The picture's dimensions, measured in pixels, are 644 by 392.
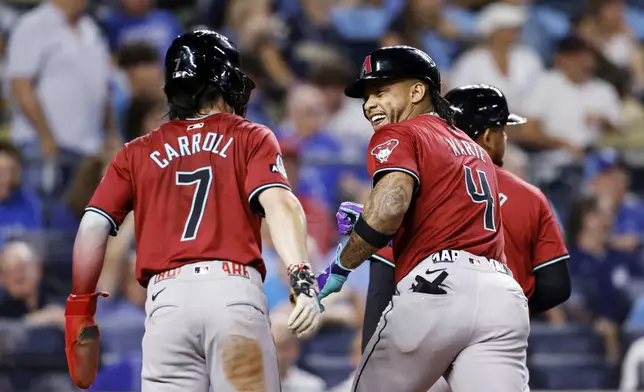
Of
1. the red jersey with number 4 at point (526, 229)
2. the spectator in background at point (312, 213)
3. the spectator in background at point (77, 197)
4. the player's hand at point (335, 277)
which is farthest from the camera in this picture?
the spectator in background at point (77, 197)

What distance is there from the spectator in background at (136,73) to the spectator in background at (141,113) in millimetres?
128

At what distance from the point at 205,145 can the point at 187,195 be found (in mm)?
201

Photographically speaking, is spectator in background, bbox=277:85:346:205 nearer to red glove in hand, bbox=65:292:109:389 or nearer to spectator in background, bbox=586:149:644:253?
spectator in background, bbox=586:149:644:253

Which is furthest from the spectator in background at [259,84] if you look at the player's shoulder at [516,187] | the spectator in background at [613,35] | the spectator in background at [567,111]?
the player's shoulder at [516,187]

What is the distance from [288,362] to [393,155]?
3.11 meters

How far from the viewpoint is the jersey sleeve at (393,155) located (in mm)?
3854

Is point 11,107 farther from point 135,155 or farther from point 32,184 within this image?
point 135,155

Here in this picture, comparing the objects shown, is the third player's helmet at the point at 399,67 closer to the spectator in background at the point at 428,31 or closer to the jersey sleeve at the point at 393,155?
the jersey sleeve at the point at 393,155

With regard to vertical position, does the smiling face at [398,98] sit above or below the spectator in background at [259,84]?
above

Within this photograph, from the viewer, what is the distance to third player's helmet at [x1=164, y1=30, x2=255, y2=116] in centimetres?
404

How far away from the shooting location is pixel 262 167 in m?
3.86

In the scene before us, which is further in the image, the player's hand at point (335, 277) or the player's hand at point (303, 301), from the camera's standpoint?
the player's hand at point (335, 277)

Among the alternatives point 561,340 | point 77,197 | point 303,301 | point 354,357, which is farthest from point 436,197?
point 77,197

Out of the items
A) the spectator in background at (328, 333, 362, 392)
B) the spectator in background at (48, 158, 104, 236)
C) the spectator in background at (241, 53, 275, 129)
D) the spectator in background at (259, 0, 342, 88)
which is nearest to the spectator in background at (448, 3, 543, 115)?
the spectator in background at (259, 0, 342, 88)
